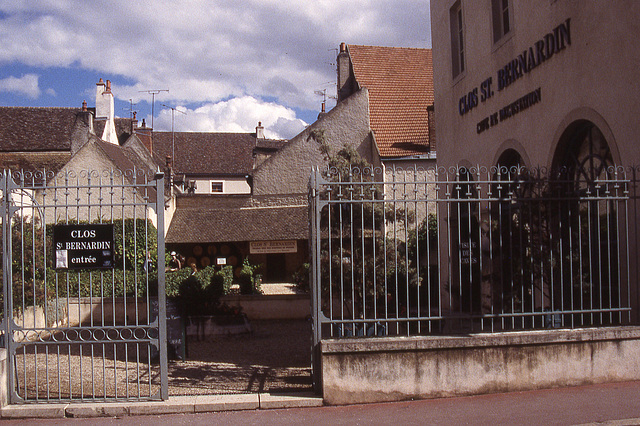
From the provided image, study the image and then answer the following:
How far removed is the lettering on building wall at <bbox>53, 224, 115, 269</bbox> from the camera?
6555 millimetres

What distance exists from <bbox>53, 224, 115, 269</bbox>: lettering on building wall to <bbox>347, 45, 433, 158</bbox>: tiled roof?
647 inches

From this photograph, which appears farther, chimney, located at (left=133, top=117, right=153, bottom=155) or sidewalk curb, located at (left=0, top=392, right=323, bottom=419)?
chimney, located at (left=133, top=117, right=153, bottom=155)

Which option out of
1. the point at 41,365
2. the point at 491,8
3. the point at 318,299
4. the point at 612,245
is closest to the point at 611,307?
the point at 612,245

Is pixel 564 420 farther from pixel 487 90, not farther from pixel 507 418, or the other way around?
pixel 487 90

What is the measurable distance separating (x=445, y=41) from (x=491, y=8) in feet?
7.74

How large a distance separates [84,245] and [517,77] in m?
7.50

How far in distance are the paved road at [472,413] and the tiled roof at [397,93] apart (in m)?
16.0

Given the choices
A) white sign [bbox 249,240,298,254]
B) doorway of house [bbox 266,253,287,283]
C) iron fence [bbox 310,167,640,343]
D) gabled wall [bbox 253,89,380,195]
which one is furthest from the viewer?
doorway of house [bbox 266,253,287,283]

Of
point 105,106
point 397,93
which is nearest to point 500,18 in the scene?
point 397,93

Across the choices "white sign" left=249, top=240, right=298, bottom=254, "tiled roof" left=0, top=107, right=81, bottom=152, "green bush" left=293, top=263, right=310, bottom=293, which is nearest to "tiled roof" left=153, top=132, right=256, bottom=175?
"tiled roof" left=0, top=107, right=81, bottom=152

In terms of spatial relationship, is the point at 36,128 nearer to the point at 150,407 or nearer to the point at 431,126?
the point at 431,126

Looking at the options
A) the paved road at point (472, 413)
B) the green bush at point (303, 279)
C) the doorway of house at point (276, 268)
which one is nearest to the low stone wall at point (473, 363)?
the paved road at point (472, 413)

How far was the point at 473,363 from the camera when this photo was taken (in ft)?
21.4

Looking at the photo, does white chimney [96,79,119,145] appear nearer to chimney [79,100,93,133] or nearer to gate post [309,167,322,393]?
chimney [79,100,93,133]
